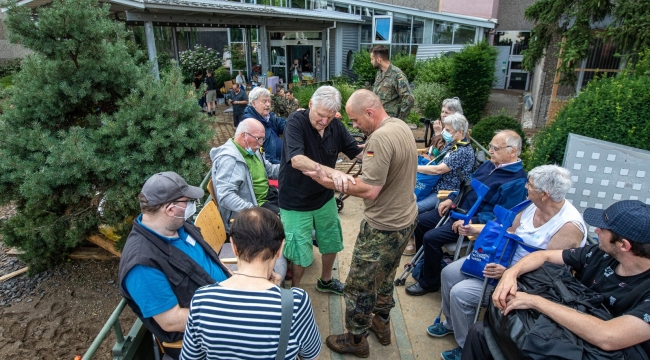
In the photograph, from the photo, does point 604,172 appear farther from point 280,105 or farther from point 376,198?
point 280,105

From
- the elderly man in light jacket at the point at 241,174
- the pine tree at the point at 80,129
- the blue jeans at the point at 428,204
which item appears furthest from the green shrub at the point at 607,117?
the pine tree at the point at 80,129

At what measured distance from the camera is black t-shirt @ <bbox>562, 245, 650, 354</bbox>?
1.96 m

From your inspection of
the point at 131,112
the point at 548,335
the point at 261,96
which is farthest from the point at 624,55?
the point at 131,112

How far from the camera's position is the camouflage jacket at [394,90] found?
5918 millimetres

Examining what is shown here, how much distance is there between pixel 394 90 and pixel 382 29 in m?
14.8

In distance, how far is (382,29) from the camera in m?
19.4

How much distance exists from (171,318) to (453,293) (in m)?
2.06

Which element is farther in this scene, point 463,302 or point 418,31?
point 418,31

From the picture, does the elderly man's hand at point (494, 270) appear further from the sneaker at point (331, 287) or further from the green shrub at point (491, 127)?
the green shrub at point (491, 127)

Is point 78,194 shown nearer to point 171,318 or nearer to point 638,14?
point 171,318

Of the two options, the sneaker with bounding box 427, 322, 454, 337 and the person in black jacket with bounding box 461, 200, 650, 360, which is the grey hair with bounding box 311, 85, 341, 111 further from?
the sneaker with bounding box 427, 322, 454, 337

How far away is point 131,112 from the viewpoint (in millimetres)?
4613

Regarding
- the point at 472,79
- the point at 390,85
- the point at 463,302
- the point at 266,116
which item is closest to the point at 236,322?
the point at 463,302

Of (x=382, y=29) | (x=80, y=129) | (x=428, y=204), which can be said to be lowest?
(x=428, y=204)
